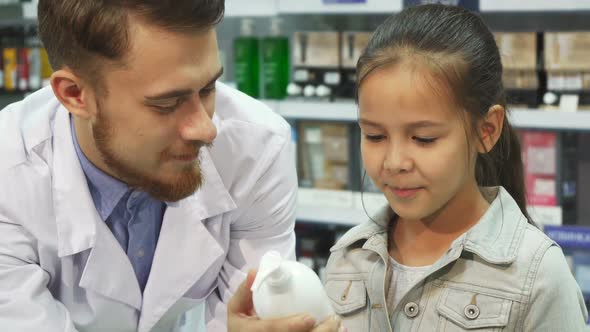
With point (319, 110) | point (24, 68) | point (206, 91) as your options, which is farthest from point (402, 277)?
point (24, 68)

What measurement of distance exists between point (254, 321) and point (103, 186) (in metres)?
0.68

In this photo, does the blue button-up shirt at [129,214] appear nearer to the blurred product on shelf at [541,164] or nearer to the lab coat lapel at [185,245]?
the lab coat lapel at [185,245]

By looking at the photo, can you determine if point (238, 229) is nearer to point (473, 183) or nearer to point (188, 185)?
point (188, 185)

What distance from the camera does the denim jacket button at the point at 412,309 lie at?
1196 mm

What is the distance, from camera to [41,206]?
5.04 ft

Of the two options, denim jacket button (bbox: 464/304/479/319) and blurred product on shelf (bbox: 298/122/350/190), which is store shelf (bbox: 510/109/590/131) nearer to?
blurred product on shelf (bbox: 298/122/350/190)

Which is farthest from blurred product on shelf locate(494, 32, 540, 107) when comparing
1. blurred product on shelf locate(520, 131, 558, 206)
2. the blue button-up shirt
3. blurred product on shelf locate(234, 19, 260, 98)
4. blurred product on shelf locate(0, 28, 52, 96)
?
blurred product on shelf locate(0, 28, 52, 96)

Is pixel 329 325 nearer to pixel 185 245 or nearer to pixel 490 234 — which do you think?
pixel 490 234

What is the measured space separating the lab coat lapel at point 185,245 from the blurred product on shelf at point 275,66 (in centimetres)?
128

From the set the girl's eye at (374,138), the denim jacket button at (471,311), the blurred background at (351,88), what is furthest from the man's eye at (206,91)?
the blurred background at (351,88)

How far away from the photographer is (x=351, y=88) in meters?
2.74

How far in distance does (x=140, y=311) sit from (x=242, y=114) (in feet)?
1.60

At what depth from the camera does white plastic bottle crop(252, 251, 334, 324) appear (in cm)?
98

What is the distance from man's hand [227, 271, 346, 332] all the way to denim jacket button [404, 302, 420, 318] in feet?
0.53
